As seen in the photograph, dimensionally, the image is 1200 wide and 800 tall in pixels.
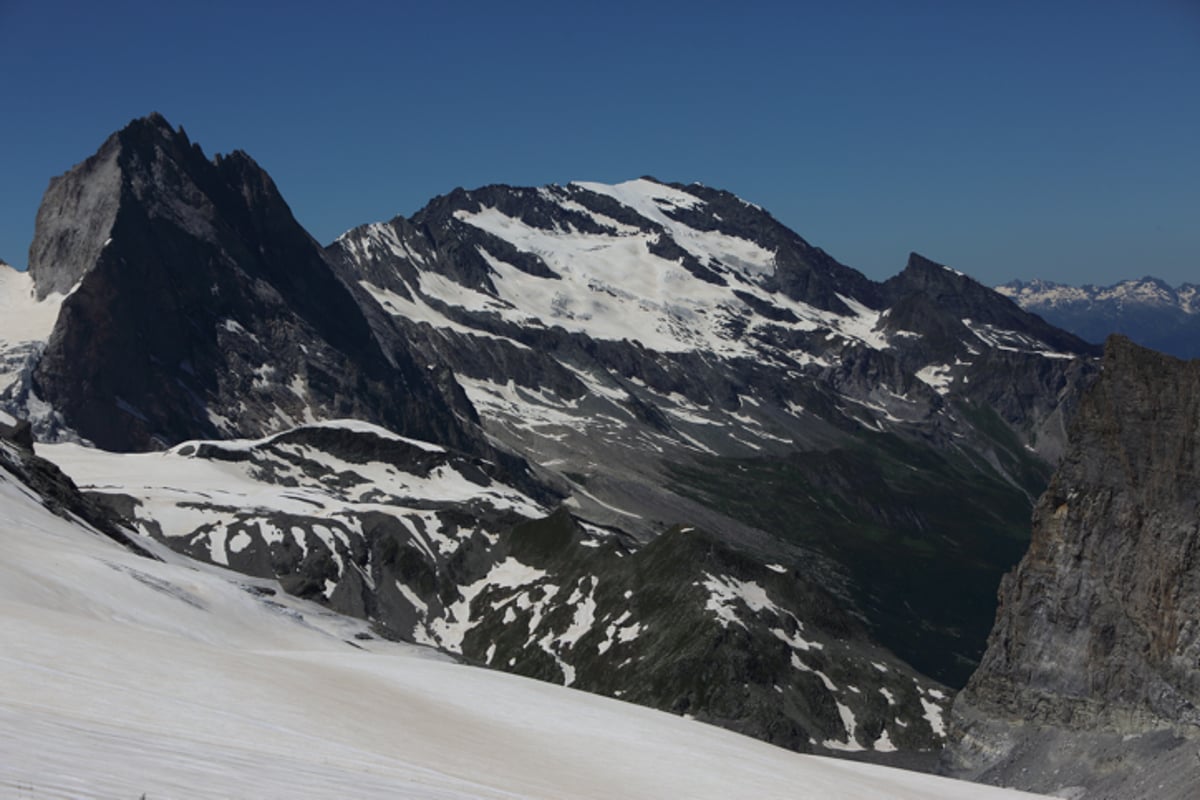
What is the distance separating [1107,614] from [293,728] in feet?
286

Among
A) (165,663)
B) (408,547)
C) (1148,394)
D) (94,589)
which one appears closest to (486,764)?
(165,663)

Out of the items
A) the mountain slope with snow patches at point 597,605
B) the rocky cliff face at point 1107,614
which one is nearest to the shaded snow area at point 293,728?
the rocky cliff face at point 1107,614

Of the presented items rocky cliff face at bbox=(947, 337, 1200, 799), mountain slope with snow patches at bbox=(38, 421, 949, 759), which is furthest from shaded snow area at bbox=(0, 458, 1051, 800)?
mountain slope with snow patches at bbox=(38, 421, 949, 759)

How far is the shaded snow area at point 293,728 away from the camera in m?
20.2

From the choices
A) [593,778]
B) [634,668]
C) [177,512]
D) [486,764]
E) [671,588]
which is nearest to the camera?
[486,764]

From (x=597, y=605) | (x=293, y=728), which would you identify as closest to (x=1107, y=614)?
(x=597, y=605)

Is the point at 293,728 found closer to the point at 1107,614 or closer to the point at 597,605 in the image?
the point at 1107,614

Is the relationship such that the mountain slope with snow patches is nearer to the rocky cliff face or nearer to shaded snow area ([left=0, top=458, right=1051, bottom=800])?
the rocky cliff face

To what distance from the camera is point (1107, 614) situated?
9894cm

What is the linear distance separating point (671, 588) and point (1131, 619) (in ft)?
245

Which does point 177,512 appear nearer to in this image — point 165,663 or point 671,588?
point 671,588

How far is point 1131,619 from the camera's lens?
96.6m

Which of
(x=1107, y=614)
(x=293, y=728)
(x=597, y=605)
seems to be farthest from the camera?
(x=597, y=605)

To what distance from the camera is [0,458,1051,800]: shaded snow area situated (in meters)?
20.2
